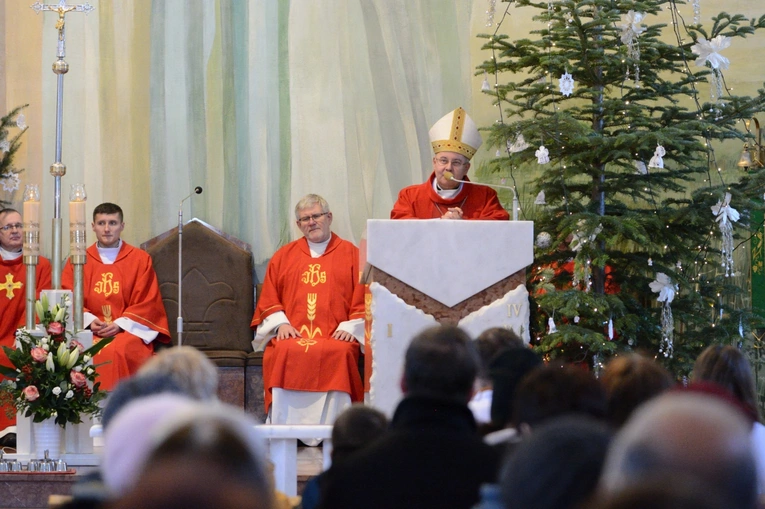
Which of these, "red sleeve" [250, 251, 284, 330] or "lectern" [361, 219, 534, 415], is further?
"red sleeve" [250, 251, 284, 330]

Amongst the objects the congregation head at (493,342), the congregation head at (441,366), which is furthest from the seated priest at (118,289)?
the congregation head at (441,366)

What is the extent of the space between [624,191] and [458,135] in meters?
1.23

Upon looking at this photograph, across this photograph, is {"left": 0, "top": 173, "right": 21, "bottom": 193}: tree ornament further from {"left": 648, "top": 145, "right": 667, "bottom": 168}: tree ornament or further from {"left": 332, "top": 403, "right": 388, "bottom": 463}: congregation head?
{"left": 332, "top": 403, "right": 388, "bottom": 463}: congregation head

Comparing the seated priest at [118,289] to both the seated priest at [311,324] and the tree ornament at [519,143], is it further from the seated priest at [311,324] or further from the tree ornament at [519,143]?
the tree ornament at [519,143]

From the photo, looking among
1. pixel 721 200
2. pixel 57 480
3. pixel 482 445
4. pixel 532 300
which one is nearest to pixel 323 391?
pixel 532 300

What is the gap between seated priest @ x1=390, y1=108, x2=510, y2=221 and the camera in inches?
288

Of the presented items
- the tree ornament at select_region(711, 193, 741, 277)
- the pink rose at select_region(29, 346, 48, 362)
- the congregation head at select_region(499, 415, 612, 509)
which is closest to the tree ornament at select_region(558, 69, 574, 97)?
the tree ornament at select_region(711, 193, 741, 277)

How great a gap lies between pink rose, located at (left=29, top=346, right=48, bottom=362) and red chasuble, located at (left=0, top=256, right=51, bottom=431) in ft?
6.08

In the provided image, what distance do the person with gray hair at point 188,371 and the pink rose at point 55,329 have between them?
3.99 meters

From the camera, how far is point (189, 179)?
899 centimetres

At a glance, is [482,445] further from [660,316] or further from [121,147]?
[121,147]

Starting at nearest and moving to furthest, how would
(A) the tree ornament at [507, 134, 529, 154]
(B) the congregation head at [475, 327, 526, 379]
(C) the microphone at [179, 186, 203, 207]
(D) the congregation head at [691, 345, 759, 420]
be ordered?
(D) the congregation head at [691, 345, 759, 420]
(B) the congregation head at [475, 327, 526, 379]
(A) the tree ornament at [507, 134, 529, 154]
(C) the microphone at [179, 186, 203, 207]

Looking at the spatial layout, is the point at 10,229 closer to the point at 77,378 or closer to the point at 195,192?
the point at 195,192

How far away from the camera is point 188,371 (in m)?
2.55
